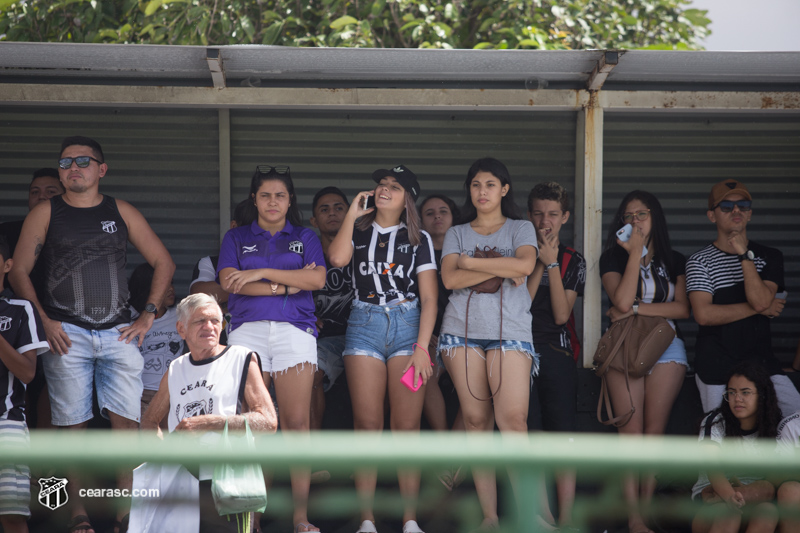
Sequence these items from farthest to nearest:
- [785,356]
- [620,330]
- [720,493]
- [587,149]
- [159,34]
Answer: [159,34] < [785,356] < [587,149] < [620,330] < [720,493]

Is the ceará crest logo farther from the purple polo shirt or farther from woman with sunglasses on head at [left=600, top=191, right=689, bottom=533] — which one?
woman with sunglasses on head at [left=600, top=191, right=689, bottom=533]

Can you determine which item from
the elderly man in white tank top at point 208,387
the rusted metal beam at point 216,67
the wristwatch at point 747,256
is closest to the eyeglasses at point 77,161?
the rusted metal beam at point 216,67

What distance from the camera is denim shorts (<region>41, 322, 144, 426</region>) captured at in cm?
408

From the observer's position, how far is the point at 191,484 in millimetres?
3270

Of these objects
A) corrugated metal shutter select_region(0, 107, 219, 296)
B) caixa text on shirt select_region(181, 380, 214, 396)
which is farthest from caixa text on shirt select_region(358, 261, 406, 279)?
corrugated metal shutter select_region(0, 107, 219, 296)

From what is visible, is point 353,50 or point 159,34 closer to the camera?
point 353,50

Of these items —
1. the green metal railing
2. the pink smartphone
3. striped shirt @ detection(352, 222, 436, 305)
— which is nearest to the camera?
the green metal railing

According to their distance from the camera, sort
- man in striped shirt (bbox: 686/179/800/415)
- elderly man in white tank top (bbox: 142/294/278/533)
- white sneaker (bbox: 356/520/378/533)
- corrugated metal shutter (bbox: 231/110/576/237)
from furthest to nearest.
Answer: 1. corrugated metal shutter (bbox: 231/110/576/237)
2. man in striped shirt (bbox: 686/179/800/415)
3. white sneaker (bbox: 356/520/378/533)
4. elderly man in white tank top (bbox: 142/294/278/533)

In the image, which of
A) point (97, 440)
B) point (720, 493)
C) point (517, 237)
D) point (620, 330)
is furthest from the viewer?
point (620, 330)

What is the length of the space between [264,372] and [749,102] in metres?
3.64

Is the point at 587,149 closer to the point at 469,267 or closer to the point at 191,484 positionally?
the point at 469,267

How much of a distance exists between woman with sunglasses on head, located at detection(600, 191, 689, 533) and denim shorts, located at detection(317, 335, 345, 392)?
160 cm

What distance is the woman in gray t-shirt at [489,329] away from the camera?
4012mm

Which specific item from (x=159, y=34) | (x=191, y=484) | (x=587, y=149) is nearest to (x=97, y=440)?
(x=191, y=484)
